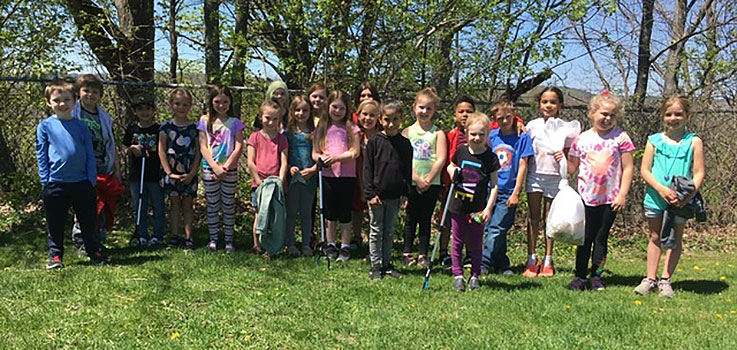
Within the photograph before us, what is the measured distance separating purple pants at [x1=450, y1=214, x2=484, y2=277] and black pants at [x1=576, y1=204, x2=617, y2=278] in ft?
3.22

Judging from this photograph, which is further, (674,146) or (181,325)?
(674,146)

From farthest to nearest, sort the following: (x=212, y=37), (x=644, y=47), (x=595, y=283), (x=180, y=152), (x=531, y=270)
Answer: (x=644, y=47)
(x=212, y=37)
(x=180, y=152)
(x=531, y=270)
(x=595, y=283)

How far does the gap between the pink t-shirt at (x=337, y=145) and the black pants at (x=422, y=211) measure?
0.71 m

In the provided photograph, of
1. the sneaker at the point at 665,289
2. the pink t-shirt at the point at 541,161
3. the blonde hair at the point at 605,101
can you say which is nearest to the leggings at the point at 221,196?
the pink t-shirt at the point at 541,161

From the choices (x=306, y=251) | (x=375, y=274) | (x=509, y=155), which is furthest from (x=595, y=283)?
(x=306, y=251)

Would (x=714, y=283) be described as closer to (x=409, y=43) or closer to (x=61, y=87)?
(x=409, y=43)

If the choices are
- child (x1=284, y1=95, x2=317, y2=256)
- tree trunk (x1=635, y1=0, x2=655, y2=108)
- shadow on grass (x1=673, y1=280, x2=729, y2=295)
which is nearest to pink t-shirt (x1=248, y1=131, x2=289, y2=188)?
child (x1=284, y1=95, x2=317, y2=256)

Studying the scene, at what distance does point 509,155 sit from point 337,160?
1677 mm

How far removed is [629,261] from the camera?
21.5 ft

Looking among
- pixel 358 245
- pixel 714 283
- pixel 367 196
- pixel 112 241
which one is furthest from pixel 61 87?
pixel 714 283

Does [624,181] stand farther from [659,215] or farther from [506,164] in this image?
[506,164]

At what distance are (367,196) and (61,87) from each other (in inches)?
115

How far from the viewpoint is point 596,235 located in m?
4.80

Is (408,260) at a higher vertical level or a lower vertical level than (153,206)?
lower
